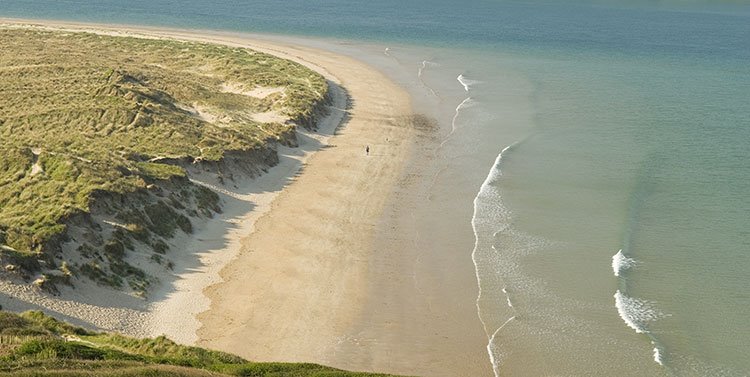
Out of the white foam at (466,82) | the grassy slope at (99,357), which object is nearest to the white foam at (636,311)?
the grassy slope at (99,357)

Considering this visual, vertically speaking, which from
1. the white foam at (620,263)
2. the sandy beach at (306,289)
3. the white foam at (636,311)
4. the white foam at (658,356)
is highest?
the white foam at (620,263)

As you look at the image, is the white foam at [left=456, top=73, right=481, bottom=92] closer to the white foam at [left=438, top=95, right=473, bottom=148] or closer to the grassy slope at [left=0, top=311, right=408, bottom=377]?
the white foam at [left=438, top=95, right=473, bottom=148]

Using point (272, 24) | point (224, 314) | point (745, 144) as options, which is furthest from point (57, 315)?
point (272, 24)

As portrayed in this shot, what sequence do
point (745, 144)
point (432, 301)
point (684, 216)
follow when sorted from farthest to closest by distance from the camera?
point (745, 144), point (684, 216), point (432, 301)

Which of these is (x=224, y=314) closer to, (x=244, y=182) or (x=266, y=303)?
(x=266, y=303)

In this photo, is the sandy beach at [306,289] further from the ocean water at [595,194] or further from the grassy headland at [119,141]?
the ocean water at [595,194]

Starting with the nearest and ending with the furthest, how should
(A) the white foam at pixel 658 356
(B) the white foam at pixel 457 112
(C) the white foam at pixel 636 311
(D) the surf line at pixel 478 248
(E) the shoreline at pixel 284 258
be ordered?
(A) the white foam at pixel 658 356
(D) the surf line at pixel 478 248
(E) the shoreline at pixel 284 258
(C) the white foam at pixel 636 311
(B) the white foam at pixel 457 112

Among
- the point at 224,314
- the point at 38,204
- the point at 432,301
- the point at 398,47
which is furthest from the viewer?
the point at 398,47
